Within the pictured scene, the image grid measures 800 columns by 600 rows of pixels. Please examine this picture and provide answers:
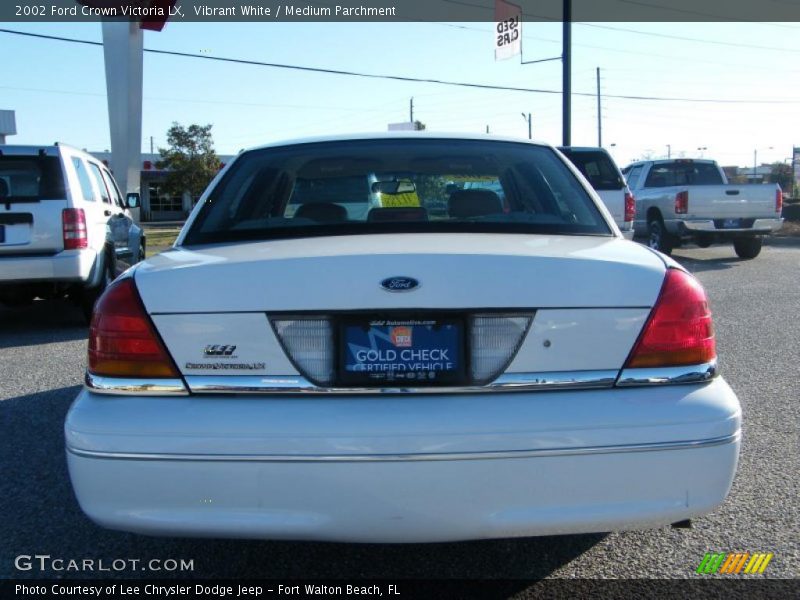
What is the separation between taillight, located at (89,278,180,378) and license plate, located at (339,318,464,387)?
53cm

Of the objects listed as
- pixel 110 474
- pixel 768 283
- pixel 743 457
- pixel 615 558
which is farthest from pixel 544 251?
pixel 768 283

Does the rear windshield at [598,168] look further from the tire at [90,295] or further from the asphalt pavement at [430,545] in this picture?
the asphalt pavement at [430,545]

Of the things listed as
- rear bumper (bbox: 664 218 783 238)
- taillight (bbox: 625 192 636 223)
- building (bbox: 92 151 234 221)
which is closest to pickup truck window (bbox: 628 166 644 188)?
rear bumper (bbox: 664 218 783 238)

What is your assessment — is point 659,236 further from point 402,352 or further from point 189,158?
point 189,158

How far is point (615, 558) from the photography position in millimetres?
2955

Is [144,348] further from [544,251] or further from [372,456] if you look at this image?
[544,251]

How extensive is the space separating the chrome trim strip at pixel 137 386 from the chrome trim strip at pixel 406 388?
3.5 inches

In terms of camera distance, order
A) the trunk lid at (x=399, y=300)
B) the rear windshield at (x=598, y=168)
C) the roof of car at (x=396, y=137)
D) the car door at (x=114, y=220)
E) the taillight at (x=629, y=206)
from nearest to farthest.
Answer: the trunk lid at (x=399, y=300), the roof of car at (x=396, y=137), the car door at (x=114, y=220), the taillight at (x=629, y=206), the rear windshield at (x=598, y=168)

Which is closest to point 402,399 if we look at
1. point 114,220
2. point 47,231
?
point 47,231

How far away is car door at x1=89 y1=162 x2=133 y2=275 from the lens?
361 inches

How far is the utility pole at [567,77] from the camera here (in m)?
23.0

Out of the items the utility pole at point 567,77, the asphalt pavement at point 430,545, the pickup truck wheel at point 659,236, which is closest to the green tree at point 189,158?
the utility pole at point 567,77

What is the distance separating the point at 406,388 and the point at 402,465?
0.75 ft

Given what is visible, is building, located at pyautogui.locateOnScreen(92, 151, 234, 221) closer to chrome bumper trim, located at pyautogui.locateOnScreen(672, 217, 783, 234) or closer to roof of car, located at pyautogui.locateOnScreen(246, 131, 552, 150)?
chrome bumper trim, located at pyautogui.locateOnScreen(672, 217, 783, 234)
